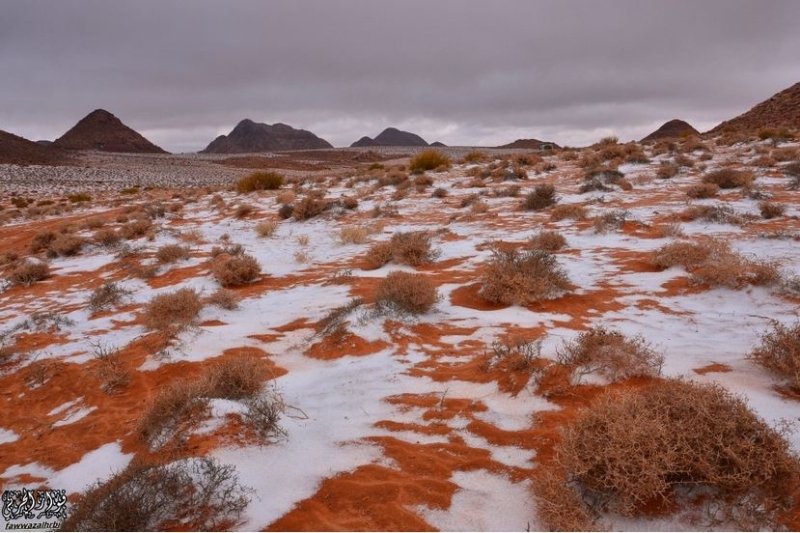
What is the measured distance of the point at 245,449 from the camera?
10.8ft

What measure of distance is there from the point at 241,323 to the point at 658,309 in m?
4.62

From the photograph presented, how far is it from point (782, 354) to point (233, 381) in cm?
419

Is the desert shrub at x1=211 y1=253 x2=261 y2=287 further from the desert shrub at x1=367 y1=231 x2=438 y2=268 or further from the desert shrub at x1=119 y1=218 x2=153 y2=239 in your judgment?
the desert shrub at x1=119 y1=218 x2=153 y2=239

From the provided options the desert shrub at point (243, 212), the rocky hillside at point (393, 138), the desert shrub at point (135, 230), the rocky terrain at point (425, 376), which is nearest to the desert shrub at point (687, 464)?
the rocky terrain at point (425, 376)

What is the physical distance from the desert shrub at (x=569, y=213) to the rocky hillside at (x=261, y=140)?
4016 inches

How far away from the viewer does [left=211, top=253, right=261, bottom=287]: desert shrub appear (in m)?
7.35

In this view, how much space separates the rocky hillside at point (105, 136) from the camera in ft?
252

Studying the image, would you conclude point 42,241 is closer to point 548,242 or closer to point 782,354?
point 548,242

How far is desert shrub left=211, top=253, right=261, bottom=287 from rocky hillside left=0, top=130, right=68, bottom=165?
44.5 metres

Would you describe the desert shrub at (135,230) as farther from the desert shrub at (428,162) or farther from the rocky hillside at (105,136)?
the rocky hillside at (105,136)

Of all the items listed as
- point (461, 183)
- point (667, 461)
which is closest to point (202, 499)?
point (667, 461)

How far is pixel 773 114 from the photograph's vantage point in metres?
26.3

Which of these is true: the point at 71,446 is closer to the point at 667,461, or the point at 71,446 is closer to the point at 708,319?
the point at 667,461

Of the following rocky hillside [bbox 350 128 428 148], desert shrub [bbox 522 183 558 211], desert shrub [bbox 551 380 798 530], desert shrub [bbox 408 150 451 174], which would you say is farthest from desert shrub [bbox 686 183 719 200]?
rocky hillside [bbox 350 128 428 148]
